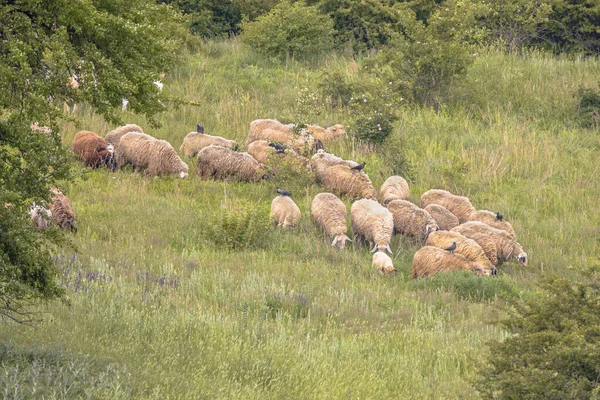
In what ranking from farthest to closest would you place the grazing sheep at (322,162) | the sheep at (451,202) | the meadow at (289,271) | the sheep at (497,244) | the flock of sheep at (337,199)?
the grazing sheep at (322,162)
the sheep at (451,202)
the sheep at (497,244)
the flock of sheep at (337,199)
the meadow at (289,271)

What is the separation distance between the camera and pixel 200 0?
3159 cm

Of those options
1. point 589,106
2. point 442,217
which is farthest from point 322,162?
point 589,106

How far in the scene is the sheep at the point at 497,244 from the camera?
43.4 ft

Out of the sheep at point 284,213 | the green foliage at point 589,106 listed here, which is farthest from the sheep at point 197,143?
the green foliage at point 589,106

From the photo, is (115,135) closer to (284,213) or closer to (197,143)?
(197,143)

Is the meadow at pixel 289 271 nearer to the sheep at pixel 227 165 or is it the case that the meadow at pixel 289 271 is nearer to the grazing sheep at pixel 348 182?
the sheep at pixel 227 165

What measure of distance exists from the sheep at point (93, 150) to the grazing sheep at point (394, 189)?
558cm

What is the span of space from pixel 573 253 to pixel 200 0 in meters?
21.5

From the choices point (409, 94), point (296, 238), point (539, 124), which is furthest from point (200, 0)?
point (296, 238)

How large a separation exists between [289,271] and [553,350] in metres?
6.11

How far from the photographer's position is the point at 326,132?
1947cm

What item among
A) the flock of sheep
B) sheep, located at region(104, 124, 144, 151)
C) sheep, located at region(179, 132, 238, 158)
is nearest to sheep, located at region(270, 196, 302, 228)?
the flock of sheep

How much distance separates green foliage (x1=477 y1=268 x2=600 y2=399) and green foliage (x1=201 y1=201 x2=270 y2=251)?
6.49 meters

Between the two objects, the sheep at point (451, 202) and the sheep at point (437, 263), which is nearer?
the sheep at point (437, 263)
